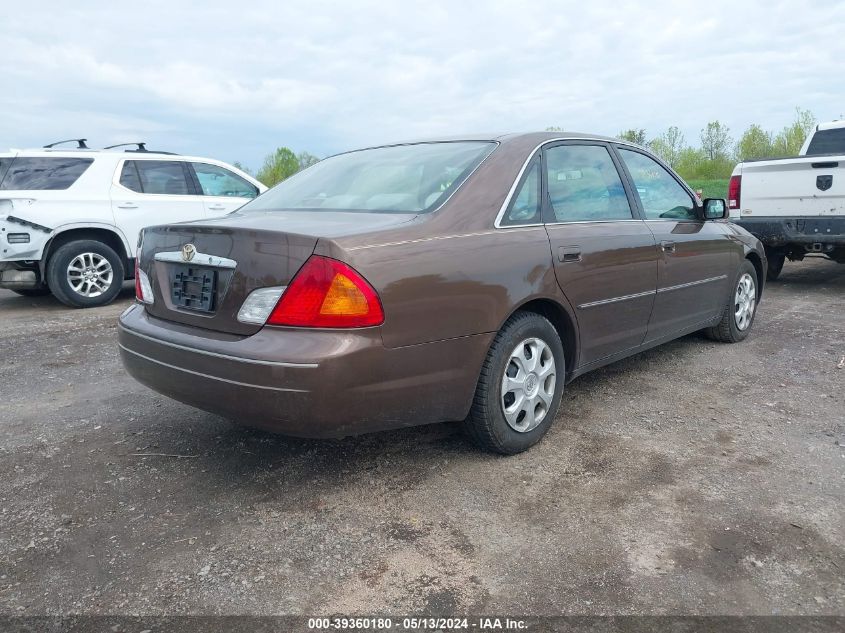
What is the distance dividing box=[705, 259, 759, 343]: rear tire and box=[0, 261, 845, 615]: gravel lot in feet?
3.09

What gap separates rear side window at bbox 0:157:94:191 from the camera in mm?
7191

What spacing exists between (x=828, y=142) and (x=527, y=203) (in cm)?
845

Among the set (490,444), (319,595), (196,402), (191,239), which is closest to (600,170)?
(490,444)

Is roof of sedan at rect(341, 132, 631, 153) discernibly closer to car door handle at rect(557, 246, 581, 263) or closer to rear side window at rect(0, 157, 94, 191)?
car door handle at rect(557, 246, 581, 263)

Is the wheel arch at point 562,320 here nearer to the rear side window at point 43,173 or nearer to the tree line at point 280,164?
the rear side window at point 43,173

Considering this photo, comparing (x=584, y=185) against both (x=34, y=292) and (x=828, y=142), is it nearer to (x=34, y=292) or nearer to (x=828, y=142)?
(x=34, y=292)

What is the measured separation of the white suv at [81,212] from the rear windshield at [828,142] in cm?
869

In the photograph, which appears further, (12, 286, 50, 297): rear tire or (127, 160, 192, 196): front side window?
(12, 286, 50, 297): rear tire

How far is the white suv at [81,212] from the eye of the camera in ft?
23.2

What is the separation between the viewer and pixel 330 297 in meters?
2.45

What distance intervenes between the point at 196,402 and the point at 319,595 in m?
1.00

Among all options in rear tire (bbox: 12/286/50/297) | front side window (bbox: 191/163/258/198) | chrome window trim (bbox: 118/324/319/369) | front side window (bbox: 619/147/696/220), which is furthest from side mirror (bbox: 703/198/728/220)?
rear tire (bbox: 12/286/50/297)

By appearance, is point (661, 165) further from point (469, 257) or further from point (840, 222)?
point (840, 222)

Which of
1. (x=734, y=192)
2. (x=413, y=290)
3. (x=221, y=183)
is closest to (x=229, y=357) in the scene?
(x=413, y=290)
